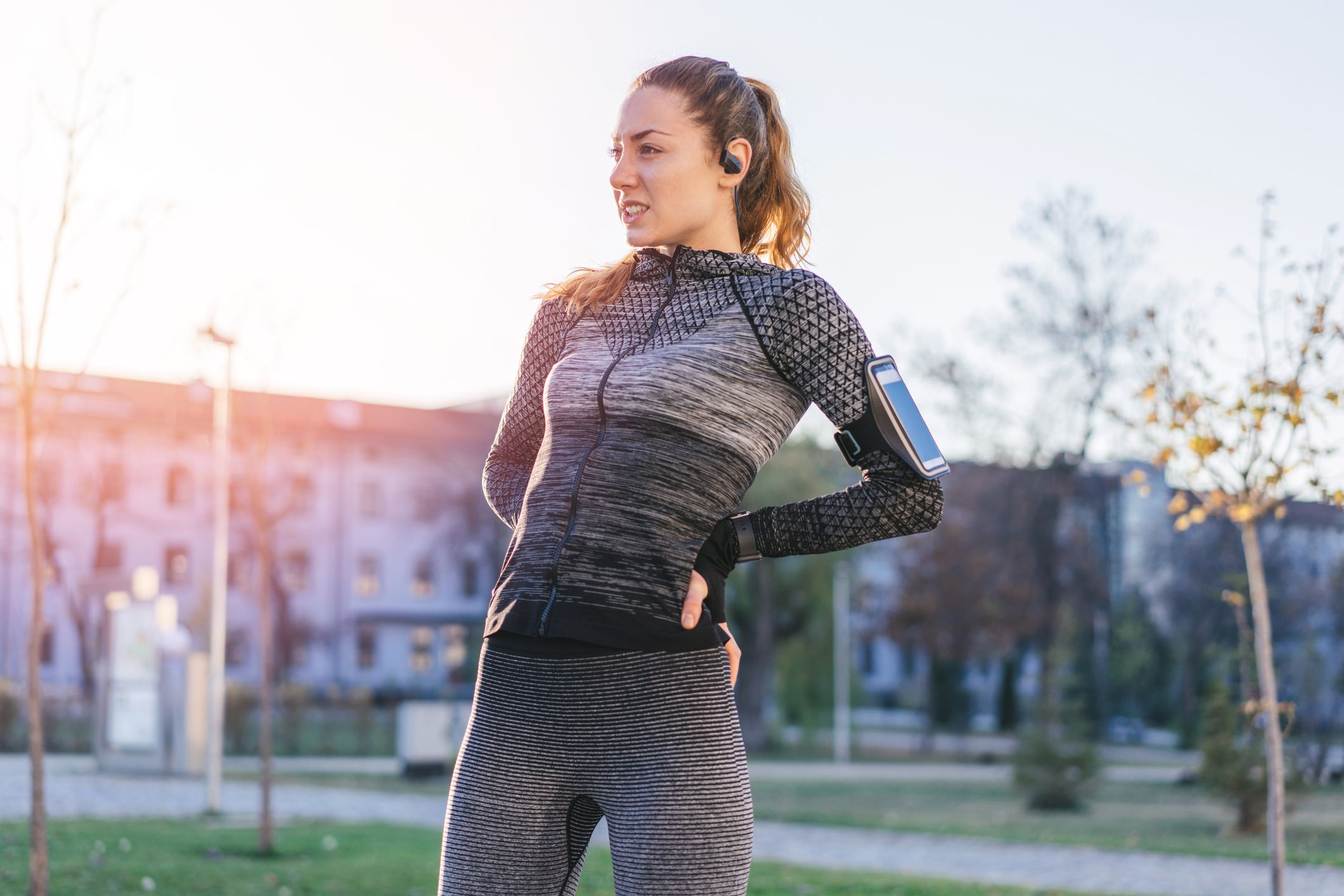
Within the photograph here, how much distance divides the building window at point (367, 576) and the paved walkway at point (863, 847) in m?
39.0

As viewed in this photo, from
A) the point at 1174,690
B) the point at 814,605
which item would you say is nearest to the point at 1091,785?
the point at 814,605

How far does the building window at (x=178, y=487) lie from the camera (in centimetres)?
5597

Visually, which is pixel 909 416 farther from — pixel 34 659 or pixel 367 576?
pixel 367 576

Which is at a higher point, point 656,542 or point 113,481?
point 113,481

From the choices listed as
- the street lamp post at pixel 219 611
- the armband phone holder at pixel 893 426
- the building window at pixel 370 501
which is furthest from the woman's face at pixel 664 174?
the building window at pixel 370 501

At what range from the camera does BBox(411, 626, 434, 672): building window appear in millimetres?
61688

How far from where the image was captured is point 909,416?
1992 mm

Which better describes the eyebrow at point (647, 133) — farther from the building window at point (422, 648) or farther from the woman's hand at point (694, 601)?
the building window at point (422, 648)

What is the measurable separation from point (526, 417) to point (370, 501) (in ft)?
196

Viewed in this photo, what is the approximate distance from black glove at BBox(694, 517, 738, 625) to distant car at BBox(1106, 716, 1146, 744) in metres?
44.7

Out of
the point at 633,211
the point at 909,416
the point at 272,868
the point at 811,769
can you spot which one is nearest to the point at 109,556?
the point at 811,769

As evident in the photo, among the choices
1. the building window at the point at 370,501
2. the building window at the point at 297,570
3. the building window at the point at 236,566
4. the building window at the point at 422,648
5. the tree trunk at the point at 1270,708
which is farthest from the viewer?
the building window at the point at 422,648

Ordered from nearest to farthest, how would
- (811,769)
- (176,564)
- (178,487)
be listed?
(811,769) → (178,487) → (176,564)

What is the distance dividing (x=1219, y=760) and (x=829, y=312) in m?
16.1
